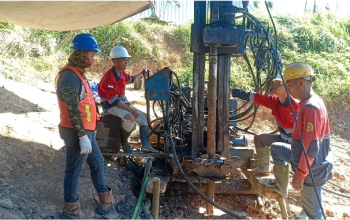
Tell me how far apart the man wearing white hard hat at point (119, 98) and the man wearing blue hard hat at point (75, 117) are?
1.10m

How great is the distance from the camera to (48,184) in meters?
3.59

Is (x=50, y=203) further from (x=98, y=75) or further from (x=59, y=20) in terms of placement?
(x=98, y=75)

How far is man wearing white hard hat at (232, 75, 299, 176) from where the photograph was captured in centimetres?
383

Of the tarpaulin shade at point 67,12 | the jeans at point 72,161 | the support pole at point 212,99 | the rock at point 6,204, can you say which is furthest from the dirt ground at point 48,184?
the tarpaulin shade at point 67,12

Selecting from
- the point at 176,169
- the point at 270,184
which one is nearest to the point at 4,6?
the point at 176,169

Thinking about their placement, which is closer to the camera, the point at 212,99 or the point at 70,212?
the point at 70,212

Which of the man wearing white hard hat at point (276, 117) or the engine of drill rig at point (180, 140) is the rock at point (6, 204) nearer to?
the engine of drill rig at point (180, 140)

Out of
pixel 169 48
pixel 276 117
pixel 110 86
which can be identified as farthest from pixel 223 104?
pixel 169 48

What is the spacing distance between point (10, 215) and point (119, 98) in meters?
2.07

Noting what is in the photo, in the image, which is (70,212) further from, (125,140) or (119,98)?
(119,98)

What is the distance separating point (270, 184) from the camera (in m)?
3.82

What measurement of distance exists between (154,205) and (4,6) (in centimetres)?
387

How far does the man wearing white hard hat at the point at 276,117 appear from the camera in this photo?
3828 millimetres

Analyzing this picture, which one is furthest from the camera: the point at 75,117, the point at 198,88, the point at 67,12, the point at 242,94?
the point at 67,12
